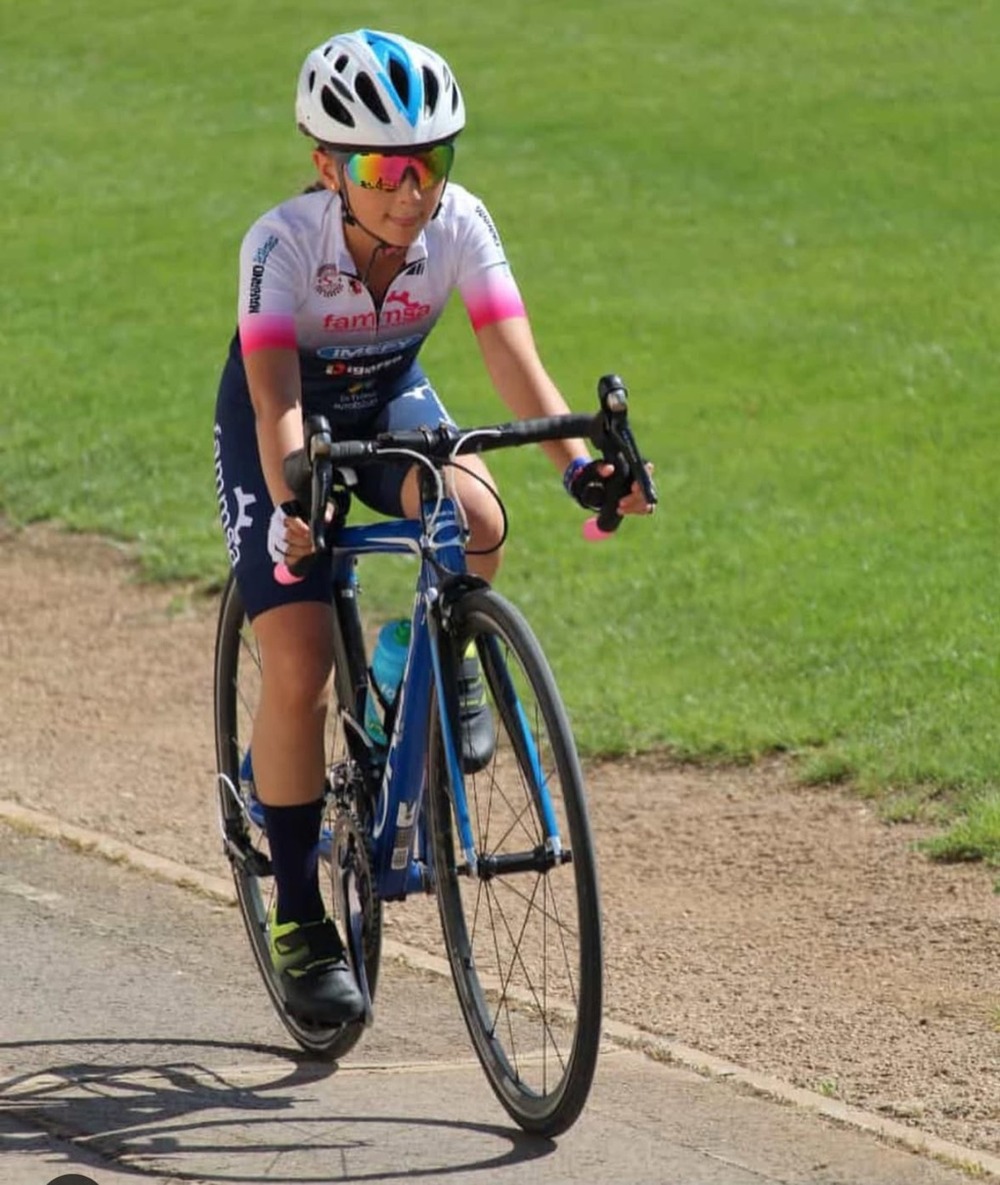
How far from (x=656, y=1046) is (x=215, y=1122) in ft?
3.48

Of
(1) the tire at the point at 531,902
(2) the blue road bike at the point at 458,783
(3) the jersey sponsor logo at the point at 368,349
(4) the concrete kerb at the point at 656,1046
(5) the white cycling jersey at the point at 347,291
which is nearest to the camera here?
(1) the tire at the point at 531,902

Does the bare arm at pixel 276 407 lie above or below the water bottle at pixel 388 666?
above

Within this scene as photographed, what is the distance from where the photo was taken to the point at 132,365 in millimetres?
15039

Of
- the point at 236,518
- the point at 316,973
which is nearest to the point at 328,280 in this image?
the point at 236,518

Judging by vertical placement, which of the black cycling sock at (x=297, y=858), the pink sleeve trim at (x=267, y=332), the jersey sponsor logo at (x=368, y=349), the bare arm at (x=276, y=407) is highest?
the pink sleeve trim at (x=267, y=332)

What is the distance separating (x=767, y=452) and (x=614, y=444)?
751cm

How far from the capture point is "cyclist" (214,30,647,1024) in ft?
16.1

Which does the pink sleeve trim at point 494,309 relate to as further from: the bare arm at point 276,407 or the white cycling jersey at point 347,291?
the bare arm at point 276,407

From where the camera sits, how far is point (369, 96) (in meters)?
4.88

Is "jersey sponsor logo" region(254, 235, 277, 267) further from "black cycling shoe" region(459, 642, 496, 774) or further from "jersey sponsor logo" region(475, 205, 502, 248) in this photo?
"black cycling shoe" region(459, 642, 496, 774)

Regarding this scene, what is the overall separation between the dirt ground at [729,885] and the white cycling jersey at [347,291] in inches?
67.9

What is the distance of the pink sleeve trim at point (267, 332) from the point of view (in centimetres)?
493

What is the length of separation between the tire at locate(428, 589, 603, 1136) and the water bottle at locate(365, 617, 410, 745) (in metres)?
0.26

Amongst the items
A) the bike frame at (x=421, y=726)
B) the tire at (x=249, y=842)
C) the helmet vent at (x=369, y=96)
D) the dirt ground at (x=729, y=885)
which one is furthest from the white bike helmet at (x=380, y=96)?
the dirt ground at (x=729, y=885)
